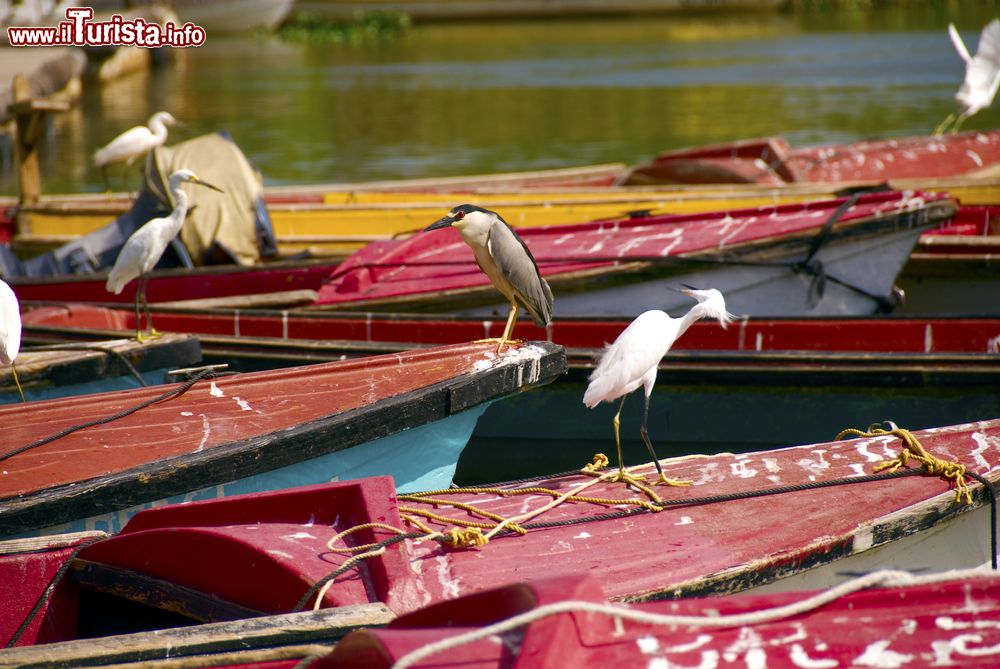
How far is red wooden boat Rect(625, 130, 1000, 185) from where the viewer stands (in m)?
9.41

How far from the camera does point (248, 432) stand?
439 cm

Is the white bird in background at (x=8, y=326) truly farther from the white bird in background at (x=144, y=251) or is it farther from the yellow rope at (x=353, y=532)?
the yellow rope at (x=353, y=532)

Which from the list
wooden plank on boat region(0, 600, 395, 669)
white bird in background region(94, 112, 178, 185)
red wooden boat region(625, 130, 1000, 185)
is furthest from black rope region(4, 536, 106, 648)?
red wooden boat region(625, 130, 1000, 185)

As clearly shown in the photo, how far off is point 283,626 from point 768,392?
3.55m

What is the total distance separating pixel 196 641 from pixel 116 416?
1829mm

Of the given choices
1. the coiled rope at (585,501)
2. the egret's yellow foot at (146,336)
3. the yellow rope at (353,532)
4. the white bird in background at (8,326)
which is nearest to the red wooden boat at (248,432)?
the white bird in background at (8,326)

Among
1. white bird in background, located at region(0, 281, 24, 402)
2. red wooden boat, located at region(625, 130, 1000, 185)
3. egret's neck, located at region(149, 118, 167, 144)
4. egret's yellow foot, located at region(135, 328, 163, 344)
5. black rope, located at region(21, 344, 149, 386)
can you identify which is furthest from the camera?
egret's neck, located at region(149, 118, 167, 144)

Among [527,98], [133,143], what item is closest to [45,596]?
[133,143]

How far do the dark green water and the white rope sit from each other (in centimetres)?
1319

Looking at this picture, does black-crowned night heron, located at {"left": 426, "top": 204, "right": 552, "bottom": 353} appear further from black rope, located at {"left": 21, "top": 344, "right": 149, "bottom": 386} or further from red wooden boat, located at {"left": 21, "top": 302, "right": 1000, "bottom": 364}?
black rope, located at {"left": 21, "top": 344, "right": 149, "bottom": 386}

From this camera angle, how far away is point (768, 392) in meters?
5.91

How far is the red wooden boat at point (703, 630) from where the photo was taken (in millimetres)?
2404

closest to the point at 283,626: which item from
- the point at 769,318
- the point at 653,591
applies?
the point at 653,591

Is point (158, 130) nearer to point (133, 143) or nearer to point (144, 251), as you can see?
point (133, 143)
